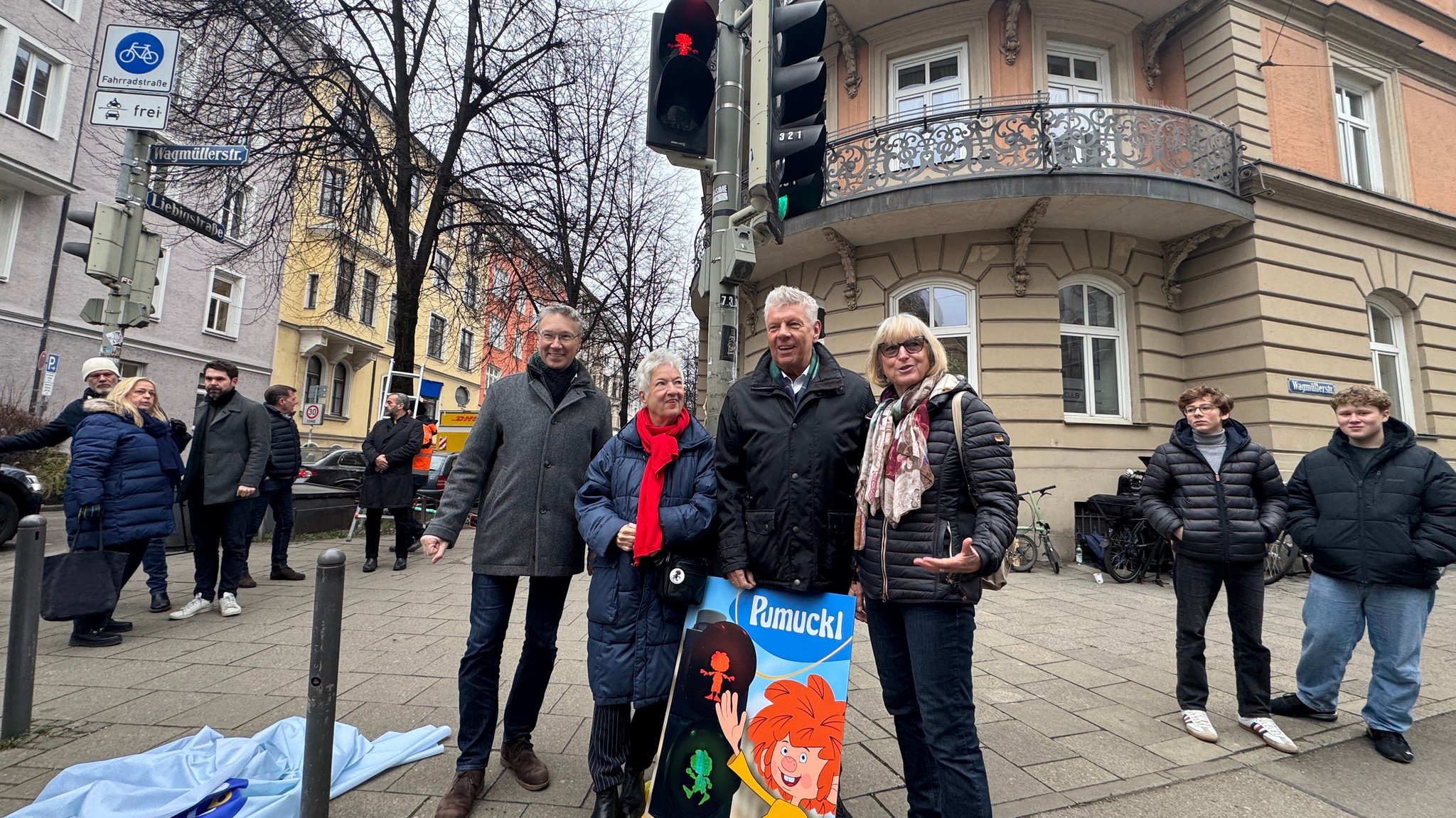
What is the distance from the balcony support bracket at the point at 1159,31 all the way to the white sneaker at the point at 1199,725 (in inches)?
439

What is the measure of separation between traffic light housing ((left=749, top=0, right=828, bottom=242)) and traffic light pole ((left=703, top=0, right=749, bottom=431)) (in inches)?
5.0

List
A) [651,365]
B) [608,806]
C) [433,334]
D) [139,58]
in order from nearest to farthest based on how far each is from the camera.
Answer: [608,806], [651,365], [139,58], [433,334]

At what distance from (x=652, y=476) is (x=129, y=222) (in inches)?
245

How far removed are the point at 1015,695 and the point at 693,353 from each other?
72.7 feet

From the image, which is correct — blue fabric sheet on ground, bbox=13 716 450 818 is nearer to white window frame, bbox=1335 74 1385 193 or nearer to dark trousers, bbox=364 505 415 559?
dark trousers, bbox=364 505 415 559

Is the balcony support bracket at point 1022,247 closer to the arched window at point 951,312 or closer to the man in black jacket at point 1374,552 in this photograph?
the arched window at point 951,312

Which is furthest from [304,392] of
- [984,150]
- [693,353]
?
[984,150]

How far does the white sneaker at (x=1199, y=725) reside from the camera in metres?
3.36

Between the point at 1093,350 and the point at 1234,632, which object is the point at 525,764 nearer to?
the point at 1234,632

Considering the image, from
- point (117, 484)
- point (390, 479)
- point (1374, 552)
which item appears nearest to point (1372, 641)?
point (1374, 552)

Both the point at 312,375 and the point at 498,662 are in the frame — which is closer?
the point at 498,662

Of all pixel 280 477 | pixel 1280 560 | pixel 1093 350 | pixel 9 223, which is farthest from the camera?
pixel 9 223

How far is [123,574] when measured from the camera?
455cm

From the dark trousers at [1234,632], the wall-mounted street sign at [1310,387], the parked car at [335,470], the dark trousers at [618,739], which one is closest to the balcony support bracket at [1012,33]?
the wall-mounted street sign at [1310,387]
